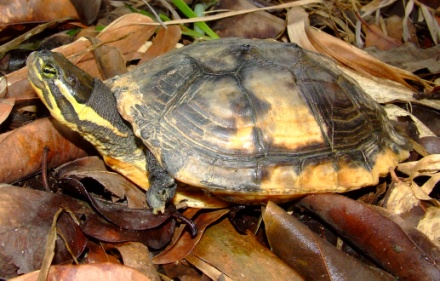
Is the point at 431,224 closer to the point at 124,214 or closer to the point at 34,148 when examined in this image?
the point at 124,214

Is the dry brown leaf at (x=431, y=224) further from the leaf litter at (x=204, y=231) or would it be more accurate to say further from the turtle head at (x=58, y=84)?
the turtle head at (x=58, y=84)

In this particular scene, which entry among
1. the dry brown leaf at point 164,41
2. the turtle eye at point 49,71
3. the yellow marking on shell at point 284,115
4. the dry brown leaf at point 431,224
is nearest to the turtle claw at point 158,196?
the yellow marking on shell at point 284,115

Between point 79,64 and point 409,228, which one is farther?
point 79,64

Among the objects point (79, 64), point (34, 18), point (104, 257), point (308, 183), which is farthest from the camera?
point (34, 18)

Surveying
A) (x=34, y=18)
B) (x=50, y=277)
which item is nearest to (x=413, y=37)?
(x=34, y=18)

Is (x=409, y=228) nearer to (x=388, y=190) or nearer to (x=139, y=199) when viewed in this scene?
(x=388, y=190)

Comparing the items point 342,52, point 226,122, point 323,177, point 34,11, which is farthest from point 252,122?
point 34,11
